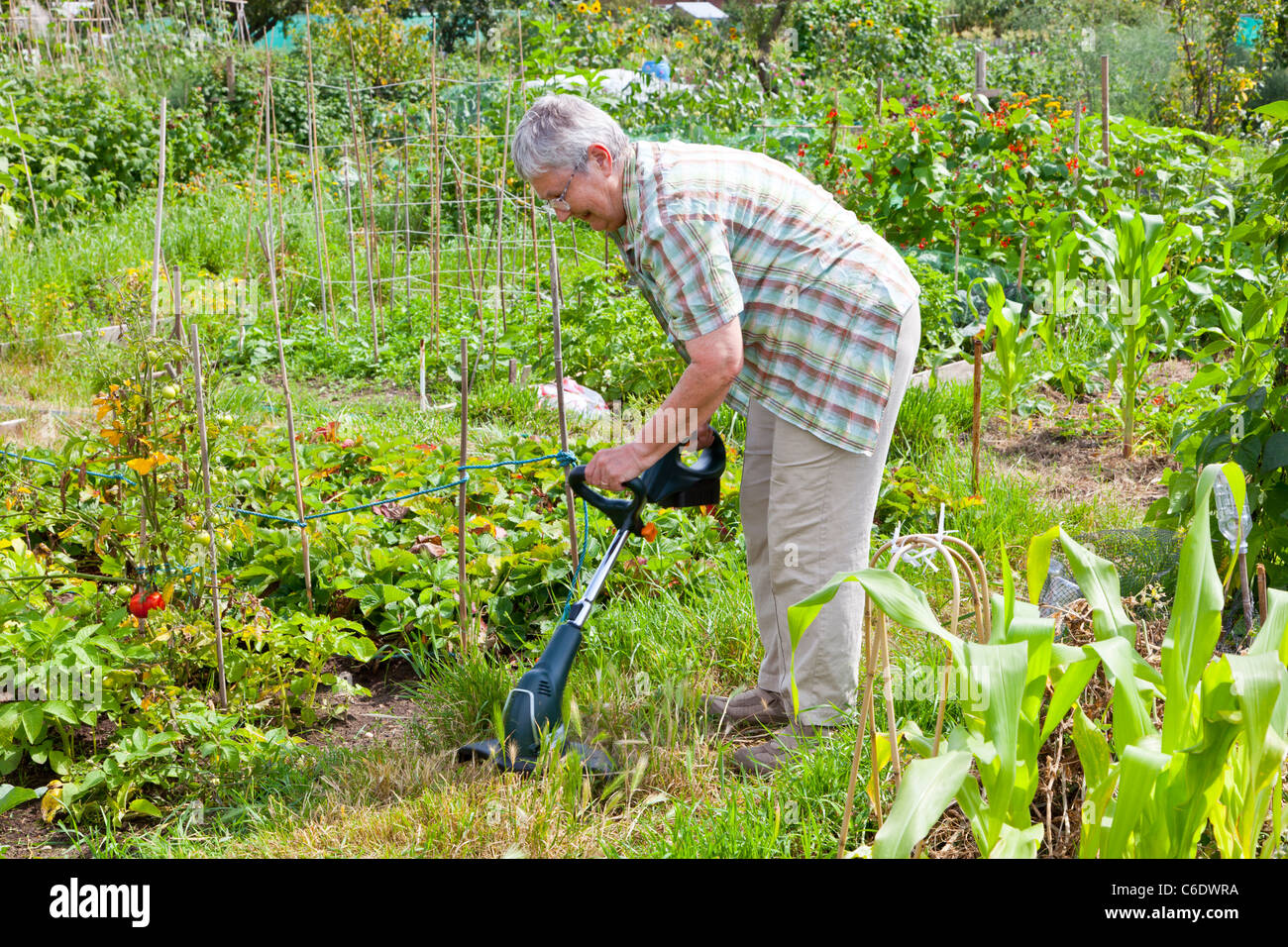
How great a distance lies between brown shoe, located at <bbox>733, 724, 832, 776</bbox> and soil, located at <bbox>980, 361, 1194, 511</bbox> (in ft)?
5.65

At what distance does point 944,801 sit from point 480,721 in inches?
57.5

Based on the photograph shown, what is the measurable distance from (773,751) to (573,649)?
1.76 ft

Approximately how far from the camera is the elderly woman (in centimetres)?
220

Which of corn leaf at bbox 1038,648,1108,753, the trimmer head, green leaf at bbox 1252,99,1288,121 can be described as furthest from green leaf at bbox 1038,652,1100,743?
green leaf at bbox 1252,99,1288,121

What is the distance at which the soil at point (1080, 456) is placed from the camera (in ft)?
13.1

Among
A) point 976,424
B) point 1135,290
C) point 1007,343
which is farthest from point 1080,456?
point 976,424

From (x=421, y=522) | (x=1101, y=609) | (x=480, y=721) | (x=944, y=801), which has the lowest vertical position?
(x=480, y=721)

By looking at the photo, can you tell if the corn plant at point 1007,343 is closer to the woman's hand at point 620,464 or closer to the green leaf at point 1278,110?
the green leaf at point 1278,110

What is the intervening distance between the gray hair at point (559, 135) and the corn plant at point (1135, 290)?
2.82m

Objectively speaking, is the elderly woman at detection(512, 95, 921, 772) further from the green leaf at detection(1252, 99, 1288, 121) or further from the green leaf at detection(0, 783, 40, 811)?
the green leaf at detection(0, 783, 40, 811)

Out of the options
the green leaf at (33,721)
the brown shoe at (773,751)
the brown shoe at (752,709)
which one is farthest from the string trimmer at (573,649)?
the green leaf at (33,721)

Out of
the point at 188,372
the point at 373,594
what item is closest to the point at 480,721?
the point at 373,594

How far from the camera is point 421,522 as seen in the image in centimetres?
344
